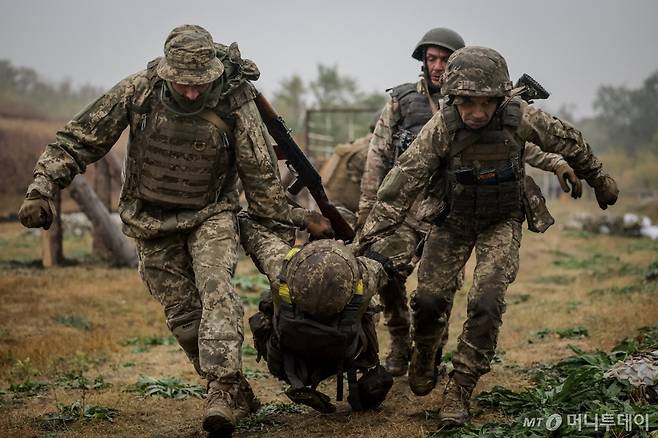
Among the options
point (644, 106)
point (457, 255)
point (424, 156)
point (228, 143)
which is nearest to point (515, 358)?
point (457, 255)

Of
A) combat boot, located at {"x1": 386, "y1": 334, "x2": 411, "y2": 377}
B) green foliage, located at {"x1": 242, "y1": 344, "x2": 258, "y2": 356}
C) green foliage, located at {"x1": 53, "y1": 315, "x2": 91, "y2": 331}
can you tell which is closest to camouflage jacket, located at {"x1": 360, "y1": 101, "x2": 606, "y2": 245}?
combat boot, located at {"x1": 386, "y1": 334, "x2": 411, "y2": 377}

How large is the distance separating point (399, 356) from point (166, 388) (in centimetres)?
197

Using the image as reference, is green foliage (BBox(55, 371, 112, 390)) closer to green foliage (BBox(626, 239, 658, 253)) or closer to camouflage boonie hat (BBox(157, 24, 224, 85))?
camouflage boonie hat (BBox(157, 24, 224, 85))

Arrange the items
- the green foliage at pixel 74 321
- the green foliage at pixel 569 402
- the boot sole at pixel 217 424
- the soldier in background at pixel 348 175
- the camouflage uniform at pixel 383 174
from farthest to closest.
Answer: the green foliage at pixel 74 321
the soldier in background at pixel 348 175
the camouflage uniform at pixel 383 174
the boot sole at pixel 217 424
the green foliage at pixel 569 402

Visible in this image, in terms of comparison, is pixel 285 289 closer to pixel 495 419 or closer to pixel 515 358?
pixel 495 419

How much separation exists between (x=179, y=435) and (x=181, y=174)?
5.73ft

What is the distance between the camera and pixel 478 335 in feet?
19.8

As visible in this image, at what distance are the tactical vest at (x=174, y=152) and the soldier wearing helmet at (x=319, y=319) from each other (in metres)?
0.64

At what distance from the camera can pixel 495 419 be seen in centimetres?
605

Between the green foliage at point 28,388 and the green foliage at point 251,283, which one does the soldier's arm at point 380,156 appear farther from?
the green foliage at point 251,283

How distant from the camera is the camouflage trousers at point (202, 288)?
5.69 metres

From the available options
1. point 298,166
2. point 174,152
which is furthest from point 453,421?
point 174,152

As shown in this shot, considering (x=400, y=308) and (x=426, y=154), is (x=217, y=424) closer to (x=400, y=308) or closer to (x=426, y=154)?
(x=426, y=154)

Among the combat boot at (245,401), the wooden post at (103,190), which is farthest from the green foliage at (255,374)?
the wooden post at (103,190)
